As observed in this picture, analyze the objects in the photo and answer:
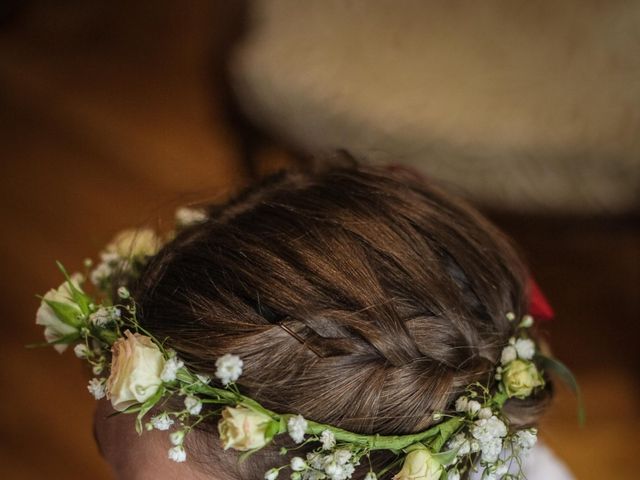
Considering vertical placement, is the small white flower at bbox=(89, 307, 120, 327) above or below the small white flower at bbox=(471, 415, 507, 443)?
above

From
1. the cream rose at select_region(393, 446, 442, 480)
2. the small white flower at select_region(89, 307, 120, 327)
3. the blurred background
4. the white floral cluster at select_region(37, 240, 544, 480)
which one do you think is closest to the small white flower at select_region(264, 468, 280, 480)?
the white floral cluster at select_region(37, 240, 544, 480)

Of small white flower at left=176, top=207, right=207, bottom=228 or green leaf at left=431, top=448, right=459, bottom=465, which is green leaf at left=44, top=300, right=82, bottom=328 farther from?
green leaf at left=431, top=448, right=459, bottom=465

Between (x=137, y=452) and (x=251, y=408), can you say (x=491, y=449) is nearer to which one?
(x=251, y=408)

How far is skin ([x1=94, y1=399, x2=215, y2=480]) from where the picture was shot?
716 mm

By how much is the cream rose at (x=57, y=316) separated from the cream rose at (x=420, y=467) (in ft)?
1.14

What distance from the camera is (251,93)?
1486mm

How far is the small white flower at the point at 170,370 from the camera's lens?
628 mm

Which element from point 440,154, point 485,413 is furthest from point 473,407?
point 440,154

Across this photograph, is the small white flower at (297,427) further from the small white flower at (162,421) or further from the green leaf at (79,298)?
the green leaf at (79,298)

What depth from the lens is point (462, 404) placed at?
0.69 meters

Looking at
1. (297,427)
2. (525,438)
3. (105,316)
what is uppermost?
(105,316)

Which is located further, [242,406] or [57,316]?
[57,316]

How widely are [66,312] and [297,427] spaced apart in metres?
0.27

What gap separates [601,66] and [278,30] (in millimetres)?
645
